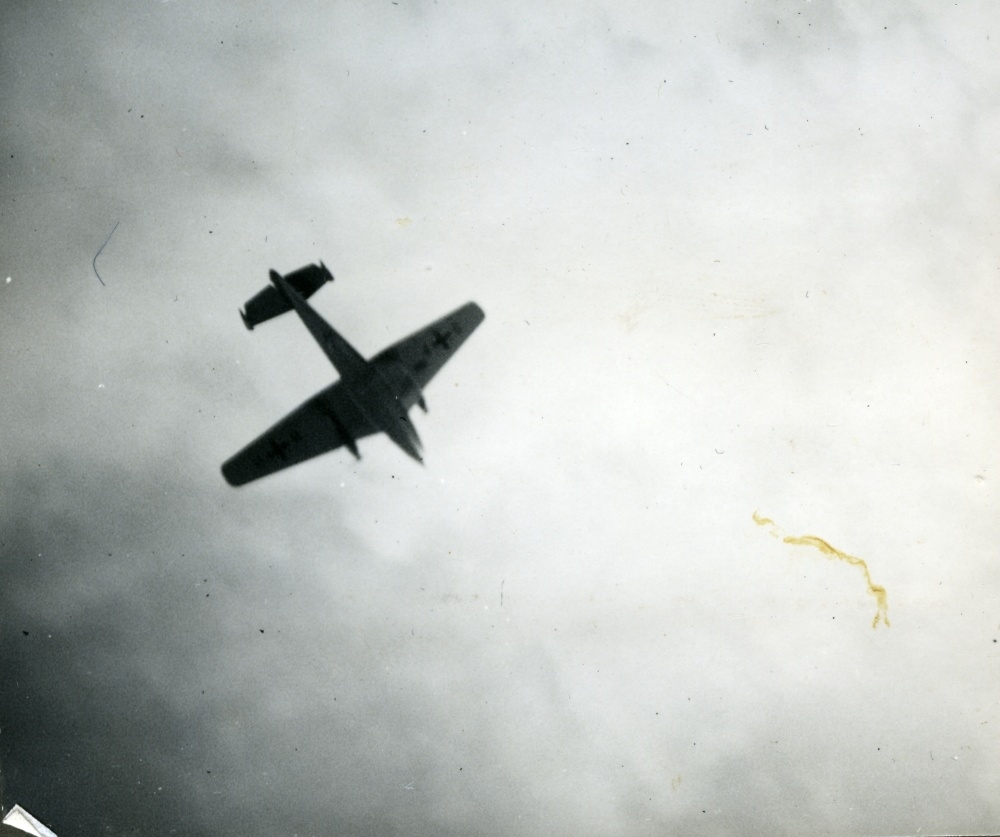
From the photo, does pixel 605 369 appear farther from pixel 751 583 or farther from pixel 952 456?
pixel 952 456

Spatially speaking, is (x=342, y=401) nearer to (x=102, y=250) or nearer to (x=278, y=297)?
(x=278, y=297)

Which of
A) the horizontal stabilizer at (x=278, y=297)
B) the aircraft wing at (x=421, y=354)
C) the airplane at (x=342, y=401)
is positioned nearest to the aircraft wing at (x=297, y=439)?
the airplane at (x=342, y=401)

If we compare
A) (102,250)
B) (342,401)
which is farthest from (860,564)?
(102,250)

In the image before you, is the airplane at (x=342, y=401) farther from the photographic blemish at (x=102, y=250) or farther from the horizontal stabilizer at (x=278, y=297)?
the photographic blemish at (x=102, y=250)

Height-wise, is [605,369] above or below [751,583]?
above

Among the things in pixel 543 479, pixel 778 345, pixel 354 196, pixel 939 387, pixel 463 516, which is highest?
pixel 939 387

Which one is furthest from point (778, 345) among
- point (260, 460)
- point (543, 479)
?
point (260, 460)
